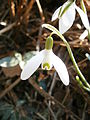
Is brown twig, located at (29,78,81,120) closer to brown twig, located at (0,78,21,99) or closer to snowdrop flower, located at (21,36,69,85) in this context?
brown twig, located at (0,78,21,99)

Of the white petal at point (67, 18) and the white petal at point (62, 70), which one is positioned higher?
the white petal at point (67, 18)

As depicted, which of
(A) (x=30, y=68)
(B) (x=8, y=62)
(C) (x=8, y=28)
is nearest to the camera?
(A) (x=30, y=68)

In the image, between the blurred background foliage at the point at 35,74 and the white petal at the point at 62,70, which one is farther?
the blurred background foliage at the point at 35,74

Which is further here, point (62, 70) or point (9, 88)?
point (9, 88)

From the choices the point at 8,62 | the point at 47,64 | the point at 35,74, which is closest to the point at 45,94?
the point at 35,74

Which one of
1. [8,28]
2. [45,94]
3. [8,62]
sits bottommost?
[45,94]

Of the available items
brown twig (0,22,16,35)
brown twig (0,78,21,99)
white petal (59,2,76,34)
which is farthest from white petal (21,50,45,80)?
brown twig (0,22,16,35)

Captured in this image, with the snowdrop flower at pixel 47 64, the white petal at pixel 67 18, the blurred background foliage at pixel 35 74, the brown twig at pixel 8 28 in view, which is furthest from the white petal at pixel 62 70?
the brown twig at pixel 8 28

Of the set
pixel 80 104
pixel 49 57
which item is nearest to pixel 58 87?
pixel 80 104

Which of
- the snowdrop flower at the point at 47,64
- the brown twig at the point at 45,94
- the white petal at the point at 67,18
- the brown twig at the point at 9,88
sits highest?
the white petal at the point at 67,18

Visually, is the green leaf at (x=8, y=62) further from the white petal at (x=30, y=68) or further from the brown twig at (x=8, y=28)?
the white petal at (x=30, y=68)

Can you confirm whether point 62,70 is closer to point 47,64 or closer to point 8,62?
point 47,64

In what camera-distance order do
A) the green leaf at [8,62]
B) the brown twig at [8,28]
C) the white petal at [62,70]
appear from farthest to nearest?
the brown twig at [8,28], the green leaf at [8,62], the white petal at [62,70]
